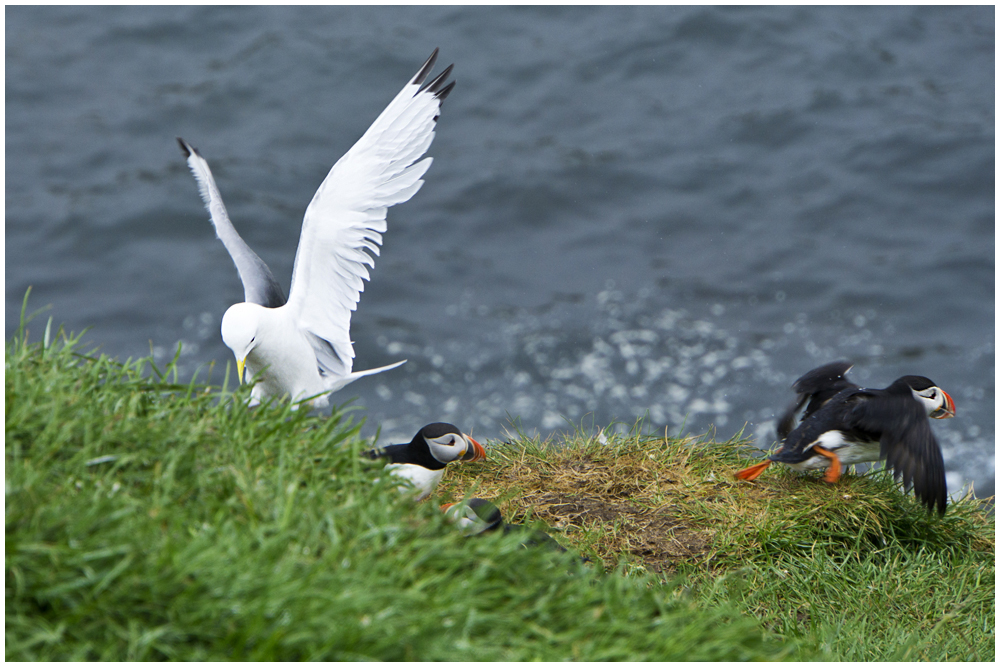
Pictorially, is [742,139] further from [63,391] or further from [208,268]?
[63,391]

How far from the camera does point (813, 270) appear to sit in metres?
11.5

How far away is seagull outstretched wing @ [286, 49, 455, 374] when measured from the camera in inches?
192

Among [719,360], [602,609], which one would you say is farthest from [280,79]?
[602,609]

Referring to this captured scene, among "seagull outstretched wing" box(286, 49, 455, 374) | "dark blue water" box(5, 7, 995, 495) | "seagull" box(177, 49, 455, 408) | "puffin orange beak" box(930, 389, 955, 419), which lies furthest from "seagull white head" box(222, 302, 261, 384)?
"dark blue water" box(5, 7, 995, 495)

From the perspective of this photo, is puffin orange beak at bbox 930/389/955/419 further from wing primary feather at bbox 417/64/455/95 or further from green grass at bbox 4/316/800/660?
wing primary feather at bbox 417/64/455/95

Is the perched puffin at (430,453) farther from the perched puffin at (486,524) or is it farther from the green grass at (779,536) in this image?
the perched puffin at (486,524)

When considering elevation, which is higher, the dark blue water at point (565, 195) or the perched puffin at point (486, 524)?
the perched puffin at point (486, 524)

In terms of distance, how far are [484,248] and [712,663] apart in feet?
30.7

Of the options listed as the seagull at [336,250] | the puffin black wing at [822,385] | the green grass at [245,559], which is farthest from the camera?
the puffin black wing at [822,385]

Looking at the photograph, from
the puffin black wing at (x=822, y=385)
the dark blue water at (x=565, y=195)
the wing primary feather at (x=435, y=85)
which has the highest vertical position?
the wing primary feather at (x=435, y=85)

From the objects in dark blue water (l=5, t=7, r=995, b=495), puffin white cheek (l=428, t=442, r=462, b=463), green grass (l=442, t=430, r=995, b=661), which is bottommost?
dark blue water (l=5, t=7, r=995, b=495)

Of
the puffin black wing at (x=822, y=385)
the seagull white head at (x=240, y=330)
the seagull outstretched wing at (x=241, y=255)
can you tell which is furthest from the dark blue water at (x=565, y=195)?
the seagull white head at (x=240, y=330)

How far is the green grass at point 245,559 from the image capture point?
104 inches

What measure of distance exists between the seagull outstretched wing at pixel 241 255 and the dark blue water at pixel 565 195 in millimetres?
4733
